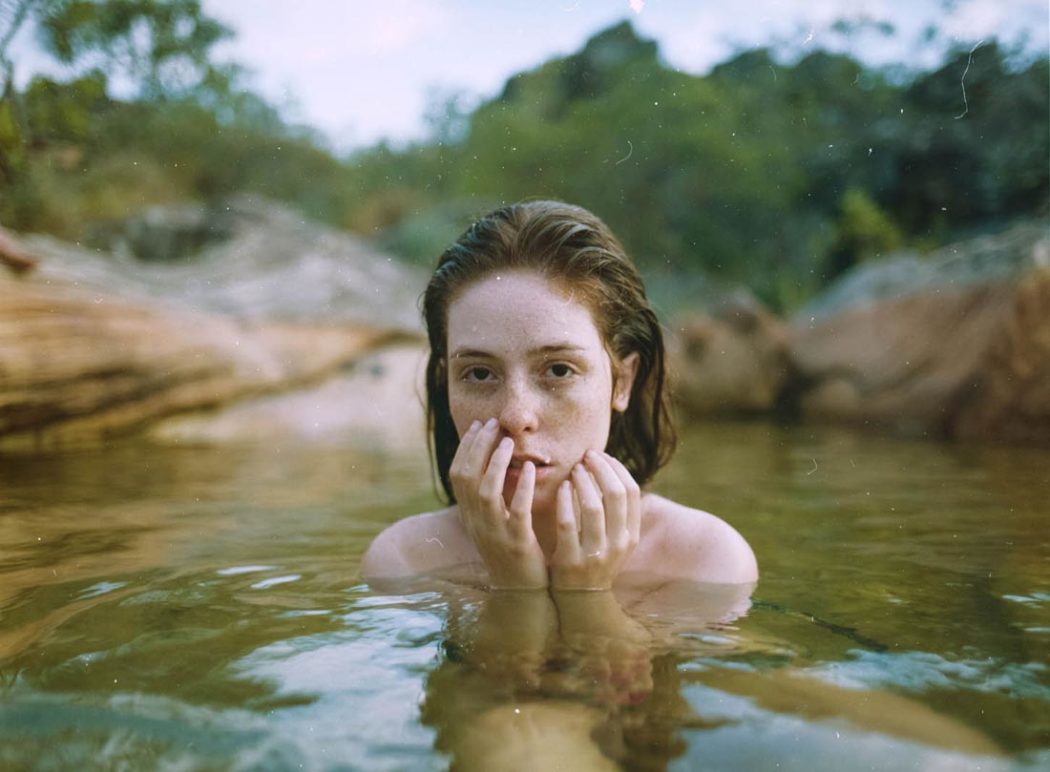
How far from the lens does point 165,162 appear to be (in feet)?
49.4

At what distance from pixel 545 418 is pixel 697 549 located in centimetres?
65

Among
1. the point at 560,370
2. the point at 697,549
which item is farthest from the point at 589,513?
the point at 697,549

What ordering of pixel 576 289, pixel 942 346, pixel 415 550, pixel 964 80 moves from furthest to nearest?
pixel 964 80 → pixel 942 346 → pixel 415 550 → pixel 576 289

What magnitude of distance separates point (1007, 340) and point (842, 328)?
2343 mm

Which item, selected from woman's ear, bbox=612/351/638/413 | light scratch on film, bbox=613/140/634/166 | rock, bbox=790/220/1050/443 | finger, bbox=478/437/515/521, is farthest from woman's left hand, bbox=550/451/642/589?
light scratch on film, bbox=613/140/634/166

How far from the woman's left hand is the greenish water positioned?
0.19 metres

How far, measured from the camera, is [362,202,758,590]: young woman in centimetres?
251

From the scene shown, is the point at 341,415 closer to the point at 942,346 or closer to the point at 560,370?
the point at 942,346

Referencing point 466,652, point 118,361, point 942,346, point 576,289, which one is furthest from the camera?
point 942,346

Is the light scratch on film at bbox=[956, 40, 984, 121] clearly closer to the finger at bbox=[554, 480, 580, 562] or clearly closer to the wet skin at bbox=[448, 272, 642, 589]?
the wet skin at bbox=[448, 272, 642, 589]

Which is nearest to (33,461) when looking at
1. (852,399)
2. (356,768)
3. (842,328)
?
(356,768)

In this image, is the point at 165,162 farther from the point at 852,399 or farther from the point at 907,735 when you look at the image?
the point at 907,735

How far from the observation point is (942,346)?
24.3 feet

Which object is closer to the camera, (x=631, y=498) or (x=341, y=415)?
(x=631, y=498)
